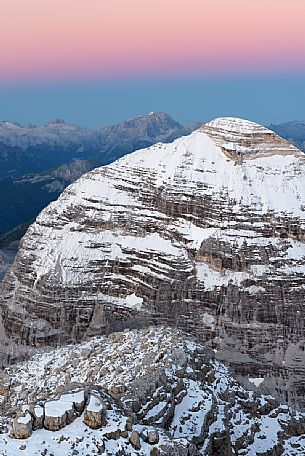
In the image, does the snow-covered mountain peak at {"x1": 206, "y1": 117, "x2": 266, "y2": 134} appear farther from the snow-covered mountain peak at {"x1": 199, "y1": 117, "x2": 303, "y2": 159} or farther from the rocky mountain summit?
the rocky mountain summit

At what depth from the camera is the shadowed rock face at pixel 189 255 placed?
7888 cm

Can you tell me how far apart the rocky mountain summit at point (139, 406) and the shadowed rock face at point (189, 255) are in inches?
1472

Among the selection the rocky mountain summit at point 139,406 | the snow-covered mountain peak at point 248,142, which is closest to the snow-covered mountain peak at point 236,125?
the snow-covered mountain peak at point 248,142

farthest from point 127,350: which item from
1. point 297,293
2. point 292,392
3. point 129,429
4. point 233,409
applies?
point 297,293

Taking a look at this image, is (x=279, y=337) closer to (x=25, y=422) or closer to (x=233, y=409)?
(x=233, y=409)

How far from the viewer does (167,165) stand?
92125mm

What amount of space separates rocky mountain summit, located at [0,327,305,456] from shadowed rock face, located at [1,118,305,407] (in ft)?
123

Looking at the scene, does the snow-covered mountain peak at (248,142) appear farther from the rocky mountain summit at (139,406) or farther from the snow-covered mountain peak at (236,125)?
the rocky mountain summit at (139,406)

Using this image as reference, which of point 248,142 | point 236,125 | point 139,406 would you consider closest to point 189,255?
point 248,142

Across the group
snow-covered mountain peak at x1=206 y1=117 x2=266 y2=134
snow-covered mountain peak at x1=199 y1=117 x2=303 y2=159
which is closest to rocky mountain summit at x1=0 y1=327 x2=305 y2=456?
snow-covered mountain peak at x1=199 y1=117 x2=303 y2=159

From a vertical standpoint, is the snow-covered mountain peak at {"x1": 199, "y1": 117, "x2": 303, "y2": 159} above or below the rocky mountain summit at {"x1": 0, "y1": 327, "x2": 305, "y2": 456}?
above

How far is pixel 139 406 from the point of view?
1214 inches

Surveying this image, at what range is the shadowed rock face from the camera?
78875 millimetres

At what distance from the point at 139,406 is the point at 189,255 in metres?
54.2
